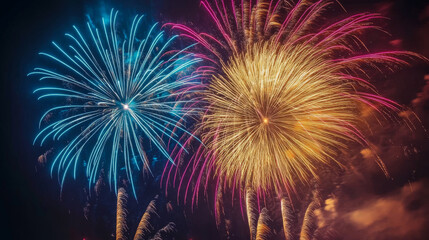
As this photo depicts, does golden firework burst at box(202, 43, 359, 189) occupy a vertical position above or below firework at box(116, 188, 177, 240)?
above

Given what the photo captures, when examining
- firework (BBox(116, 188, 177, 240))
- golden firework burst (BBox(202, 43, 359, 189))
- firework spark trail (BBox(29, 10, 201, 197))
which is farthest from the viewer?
firework (BBox(116, 188, 177, 240))

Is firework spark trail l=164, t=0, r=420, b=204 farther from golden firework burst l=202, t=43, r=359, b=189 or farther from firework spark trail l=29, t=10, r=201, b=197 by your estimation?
firework spark trail l=29, t=10, r=201, b=197

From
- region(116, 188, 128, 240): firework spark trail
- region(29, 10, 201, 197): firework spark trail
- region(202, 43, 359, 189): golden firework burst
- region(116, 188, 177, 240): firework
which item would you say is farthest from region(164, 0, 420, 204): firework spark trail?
region(116, 188, 128, 240): firework spark trail

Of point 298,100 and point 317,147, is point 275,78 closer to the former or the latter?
point 298,100

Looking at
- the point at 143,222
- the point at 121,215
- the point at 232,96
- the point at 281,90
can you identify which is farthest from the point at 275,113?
the point at 121,215

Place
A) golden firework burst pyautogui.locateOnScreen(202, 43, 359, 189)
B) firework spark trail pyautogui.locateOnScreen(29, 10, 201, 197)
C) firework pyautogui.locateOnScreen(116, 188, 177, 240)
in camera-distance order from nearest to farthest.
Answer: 1. golden firework burst pyautogui.locateOnScreen(202, 43, 359, 189)
2. firework spark trail pyautogui.locateOnScreen(29, 10, 201, 197)
3. firework pyautogui.locateOnScreen(116, 188, 177, 240)

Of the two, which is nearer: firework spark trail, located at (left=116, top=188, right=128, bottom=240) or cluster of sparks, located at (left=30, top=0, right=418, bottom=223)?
cluster of sparks, located at (left=30, top=0, right=418, bottom=223)
